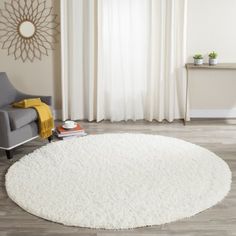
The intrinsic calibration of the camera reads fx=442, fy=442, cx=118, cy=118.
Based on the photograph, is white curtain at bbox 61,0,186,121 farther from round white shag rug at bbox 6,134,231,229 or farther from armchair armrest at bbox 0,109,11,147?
armchair armrest at bbox 0,109,11,147

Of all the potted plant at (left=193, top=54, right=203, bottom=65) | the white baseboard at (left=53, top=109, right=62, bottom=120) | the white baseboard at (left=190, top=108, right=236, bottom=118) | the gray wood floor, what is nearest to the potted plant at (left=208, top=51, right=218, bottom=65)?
the potted plant at (left=193, top=54, right=203, bottom=65)

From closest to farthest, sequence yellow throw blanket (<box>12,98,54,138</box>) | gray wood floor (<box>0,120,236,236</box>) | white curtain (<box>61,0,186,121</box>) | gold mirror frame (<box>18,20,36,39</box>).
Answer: gray wood floor (<box>0,120,236,236</box>), yellow throw blanket (<box>12,98,54,138</box>), white curtain (<box>61,0,186,121</box>), gold mirror frame (<box>18,20,36,39</box>)

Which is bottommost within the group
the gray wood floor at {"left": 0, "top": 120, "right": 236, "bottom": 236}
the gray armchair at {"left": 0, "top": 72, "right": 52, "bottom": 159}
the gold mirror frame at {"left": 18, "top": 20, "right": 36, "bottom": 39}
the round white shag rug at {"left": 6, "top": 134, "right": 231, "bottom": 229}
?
the gray wood floor at {"left": 0, "top": 120, "right": 236, "bottom": 236}

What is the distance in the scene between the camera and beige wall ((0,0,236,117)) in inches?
211

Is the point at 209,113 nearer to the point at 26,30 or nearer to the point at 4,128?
the point at 26,30

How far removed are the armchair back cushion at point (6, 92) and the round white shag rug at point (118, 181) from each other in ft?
2.48

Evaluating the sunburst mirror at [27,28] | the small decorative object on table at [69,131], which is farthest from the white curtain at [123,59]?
the small decorative object on table at [69,131]

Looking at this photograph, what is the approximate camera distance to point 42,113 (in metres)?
4.51

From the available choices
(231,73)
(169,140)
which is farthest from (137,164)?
(231,73)

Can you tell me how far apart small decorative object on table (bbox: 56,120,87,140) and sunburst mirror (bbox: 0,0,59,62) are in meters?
1.09

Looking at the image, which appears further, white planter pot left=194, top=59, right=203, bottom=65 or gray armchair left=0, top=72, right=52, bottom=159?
white planter pot left=194, top=59, right=203, bottom=65

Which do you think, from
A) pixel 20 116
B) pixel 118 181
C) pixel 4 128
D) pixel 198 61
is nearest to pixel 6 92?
pixel 20 116

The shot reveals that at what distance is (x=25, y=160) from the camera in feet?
13.5

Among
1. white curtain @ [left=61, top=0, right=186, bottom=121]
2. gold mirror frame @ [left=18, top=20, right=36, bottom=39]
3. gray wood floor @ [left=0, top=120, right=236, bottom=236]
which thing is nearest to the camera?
gray wood floor @ [left=0, top=120, right=236, bottom=236]
